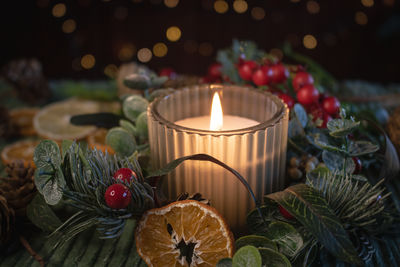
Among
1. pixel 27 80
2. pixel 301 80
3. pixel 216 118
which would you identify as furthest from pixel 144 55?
pixel 216 118

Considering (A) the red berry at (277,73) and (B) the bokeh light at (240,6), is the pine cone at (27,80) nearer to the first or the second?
(A) the red berry at (277,73)

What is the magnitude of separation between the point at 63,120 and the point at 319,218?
2.04 feet

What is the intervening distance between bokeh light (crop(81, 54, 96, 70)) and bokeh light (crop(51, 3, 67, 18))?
0.18 m

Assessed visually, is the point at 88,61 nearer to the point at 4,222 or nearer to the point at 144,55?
the point at 144,55

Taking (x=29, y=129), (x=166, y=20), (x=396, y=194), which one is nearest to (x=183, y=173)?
(x=396, y=194)

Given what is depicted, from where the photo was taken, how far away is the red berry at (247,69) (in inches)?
29.3

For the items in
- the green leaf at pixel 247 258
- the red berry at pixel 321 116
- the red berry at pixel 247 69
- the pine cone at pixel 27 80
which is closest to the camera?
the green leaf at pixel 247 258

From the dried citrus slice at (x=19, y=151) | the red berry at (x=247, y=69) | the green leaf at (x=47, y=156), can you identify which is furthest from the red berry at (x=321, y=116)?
the dried citrus slice at (x=19, y=151)

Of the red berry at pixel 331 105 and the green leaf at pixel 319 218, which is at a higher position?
the red berry at pixel 331 105

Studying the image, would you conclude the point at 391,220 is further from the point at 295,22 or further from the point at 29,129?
the point at 295,22

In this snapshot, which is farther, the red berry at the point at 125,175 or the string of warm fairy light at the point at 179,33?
the string of warm fairy light at the point at 179,33

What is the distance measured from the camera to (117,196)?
469mm

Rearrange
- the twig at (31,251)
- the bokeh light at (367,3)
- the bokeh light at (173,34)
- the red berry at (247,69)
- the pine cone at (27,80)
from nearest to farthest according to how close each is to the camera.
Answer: the twig at (31,251), the red berry at (247,69), the pine cone at (27,80), the bokeh light at (367,3), the bokeh light at (173,34)

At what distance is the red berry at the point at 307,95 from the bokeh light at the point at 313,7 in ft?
3.16
